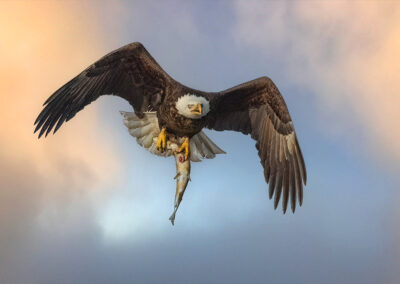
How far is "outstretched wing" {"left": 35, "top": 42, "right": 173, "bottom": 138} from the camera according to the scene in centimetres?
752

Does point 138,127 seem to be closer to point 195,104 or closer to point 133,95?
point 133,95

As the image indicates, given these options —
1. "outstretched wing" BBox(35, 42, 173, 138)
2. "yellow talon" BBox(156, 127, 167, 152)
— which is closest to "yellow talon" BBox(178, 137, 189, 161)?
"yellow talon" BBox(156, 127, 167, 152)

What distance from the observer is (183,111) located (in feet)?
23.8

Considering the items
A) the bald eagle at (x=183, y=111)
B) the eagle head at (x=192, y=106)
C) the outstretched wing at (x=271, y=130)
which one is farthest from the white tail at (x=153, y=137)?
the eagle head at (x=192, y=106)

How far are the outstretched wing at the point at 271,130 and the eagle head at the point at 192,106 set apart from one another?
34.7 inches

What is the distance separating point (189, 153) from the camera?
25.1 ft

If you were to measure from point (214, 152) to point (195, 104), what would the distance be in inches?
55.4

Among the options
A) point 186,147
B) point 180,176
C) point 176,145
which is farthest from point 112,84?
point 180,176

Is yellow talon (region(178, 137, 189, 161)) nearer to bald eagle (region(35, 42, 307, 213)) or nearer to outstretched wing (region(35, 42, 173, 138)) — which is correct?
bald eagle (region(35, 42, 307, 213))

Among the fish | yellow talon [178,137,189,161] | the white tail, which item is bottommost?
the fish

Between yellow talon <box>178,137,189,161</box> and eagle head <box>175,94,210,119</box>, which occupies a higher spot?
eagle head <box>175,94,210,119</box>

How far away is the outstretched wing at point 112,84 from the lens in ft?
24.7

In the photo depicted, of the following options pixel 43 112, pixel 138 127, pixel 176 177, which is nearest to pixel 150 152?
pixel 138 127

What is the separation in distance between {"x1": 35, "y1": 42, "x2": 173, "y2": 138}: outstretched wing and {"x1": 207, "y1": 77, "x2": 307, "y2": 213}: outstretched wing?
0.95 meters
